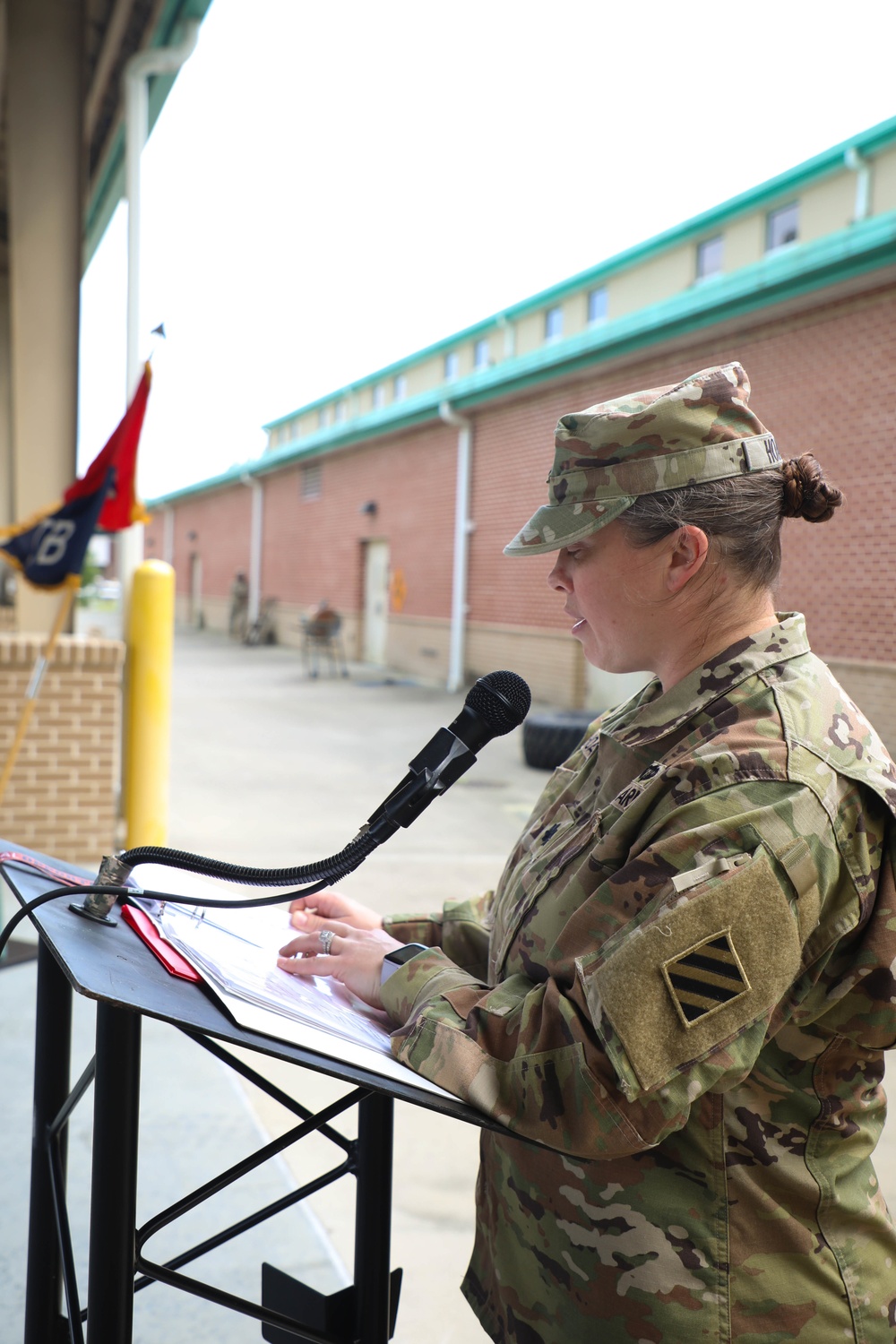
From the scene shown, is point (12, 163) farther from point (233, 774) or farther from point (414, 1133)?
point (414, 1133)

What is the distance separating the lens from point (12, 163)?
5816 mm

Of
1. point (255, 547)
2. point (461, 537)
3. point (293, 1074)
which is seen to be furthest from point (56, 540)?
point (255, 547)

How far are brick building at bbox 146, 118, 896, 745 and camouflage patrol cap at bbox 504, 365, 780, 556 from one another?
7.95m

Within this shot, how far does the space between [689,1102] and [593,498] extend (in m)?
0.69

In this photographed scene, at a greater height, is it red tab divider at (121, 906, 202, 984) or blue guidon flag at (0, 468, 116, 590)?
blue guidon flag at (0, 468, 116, 590)

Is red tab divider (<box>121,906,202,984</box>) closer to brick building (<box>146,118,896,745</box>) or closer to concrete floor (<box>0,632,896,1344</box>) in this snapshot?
concrete floor (<box>0,632,896,1344</box>)

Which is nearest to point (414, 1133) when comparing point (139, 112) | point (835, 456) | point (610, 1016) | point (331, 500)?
point (610, 1016)

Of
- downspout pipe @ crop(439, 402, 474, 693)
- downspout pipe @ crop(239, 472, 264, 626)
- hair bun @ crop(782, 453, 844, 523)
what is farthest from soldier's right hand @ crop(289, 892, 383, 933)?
downspout pipe @ crop(239, 472, 264, 626)

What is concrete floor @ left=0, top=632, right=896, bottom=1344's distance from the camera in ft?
8.05

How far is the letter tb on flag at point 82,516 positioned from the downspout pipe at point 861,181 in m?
11.2

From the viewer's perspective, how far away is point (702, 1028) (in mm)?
1064

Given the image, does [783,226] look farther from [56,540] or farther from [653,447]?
[653,447]

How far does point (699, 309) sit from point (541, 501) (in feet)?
10.9

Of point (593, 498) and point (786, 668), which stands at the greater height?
point (593, 498)
